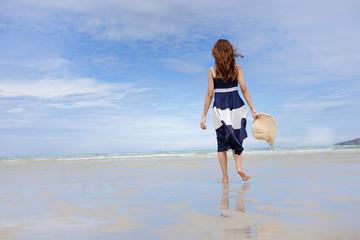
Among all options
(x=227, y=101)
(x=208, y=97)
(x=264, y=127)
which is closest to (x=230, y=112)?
(x=227, y=101)

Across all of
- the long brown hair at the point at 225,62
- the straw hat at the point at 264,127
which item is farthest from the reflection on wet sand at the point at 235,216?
the long brown hair at the point at 225,62

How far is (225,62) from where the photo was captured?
4.77 meters

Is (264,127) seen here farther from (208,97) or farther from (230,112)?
(208,97)

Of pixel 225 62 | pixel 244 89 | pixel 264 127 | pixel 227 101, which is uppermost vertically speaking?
pixel 225 62

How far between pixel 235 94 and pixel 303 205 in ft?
7.60

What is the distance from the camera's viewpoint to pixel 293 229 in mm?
2117

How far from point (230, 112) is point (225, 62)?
73cm

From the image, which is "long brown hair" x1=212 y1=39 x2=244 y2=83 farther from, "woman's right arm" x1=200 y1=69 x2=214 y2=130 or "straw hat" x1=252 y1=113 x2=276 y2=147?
"straw hat" x1=252 y1=113 x2=276 y2=147

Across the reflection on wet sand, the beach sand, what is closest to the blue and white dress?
the beach sand

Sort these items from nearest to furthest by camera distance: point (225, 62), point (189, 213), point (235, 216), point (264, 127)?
point (235, 216)
point (189, 213)
point (225, 62)
point (264, 127)

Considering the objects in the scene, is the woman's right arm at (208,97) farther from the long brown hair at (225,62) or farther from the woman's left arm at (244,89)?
the woman's left arm at (244,89)

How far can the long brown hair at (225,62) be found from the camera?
477 centimetres

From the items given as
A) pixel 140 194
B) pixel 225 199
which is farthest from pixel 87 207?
pixel 225 199

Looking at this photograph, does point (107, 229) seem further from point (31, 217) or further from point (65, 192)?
point (65, 192)
